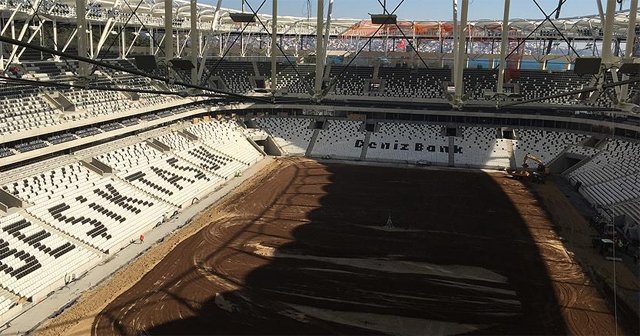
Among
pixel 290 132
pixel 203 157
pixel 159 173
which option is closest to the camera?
pixel 159 173

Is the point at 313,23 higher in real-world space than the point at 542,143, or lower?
higher

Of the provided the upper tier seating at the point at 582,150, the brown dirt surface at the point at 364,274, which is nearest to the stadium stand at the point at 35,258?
the brown dirt surface at the point at 364,274

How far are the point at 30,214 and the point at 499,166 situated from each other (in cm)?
3397

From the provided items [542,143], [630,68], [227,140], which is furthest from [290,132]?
[630,68]

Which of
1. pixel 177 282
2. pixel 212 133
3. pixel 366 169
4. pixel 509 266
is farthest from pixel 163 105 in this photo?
pixel 509 266

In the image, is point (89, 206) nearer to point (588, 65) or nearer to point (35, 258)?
point (35, 258)

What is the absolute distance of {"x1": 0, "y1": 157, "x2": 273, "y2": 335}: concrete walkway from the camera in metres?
17.2

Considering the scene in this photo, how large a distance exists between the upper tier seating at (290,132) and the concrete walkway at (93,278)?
53.1 feet

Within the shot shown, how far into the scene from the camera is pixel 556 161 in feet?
137

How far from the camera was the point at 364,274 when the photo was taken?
21.3 metres

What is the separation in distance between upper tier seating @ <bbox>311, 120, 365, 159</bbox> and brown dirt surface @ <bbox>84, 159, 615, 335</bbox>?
12941 mm

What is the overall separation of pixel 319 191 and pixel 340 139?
48.0ft

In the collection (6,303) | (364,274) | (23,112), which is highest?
(23,112)

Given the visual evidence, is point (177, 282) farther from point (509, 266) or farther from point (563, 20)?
point (563, 20)
